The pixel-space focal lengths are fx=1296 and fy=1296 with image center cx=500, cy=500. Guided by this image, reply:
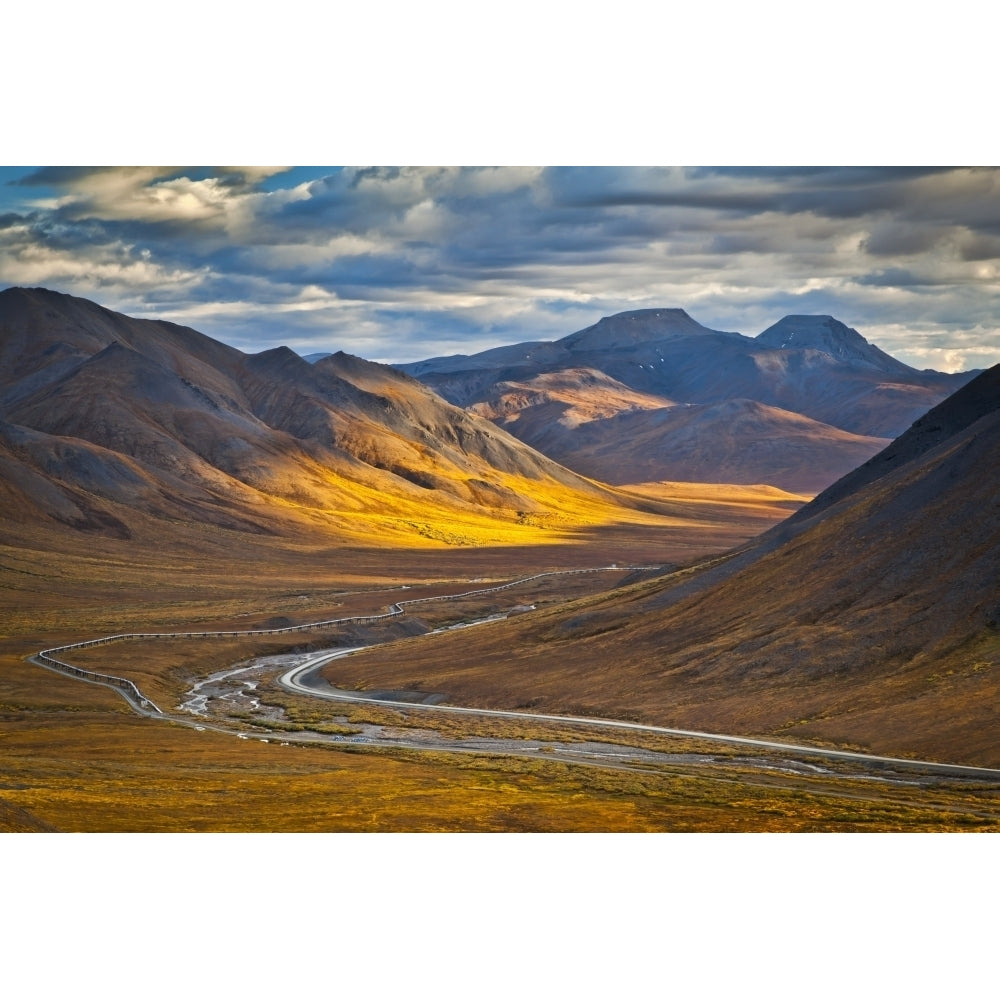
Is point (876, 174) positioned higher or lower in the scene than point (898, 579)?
higher

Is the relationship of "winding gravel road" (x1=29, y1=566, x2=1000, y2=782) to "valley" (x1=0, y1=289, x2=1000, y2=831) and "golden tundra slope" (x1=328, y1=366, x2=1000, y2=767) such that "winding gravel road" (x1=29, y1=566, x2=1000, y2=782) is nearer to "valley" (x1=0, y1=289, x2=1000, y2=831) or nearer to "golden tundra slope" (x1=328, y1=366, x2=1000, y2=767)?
"valley" (x1=0, y1=289, x2=1000, y2=831)

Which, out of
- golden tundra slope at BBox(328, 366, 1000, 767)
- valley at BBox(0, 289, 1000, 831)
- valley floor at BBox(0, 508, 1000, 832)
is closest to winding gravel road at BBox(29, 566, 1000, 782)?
valley at BBox(0, 289, 1000, 831)

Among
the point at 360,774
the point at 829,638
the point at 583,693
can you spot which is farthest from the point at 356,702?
the point at 360,774

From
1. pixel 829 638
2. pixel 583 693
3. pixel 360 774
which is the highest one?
pixel 829 638

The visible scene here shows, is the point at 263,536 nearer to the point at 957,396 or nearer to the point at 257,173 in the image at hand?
→ the point at 957,396

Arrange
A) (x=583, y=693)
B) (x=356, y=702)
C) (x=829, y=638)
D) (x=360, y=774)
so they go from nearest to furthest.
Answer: (x=360, y=774) → (x=829, y=638) → (x=583, y=693) → (x=356, y=702)

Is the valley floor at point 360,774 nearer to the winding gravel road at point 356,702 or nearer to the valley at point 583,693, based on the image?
the valley at point 583,693

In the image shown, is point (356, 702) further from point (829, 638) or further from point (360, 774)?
point (360, 774)

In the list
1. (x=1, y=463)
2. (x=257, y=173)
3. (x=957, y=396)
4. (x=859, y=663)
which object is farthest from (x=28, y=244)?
(x=1, y=463)
